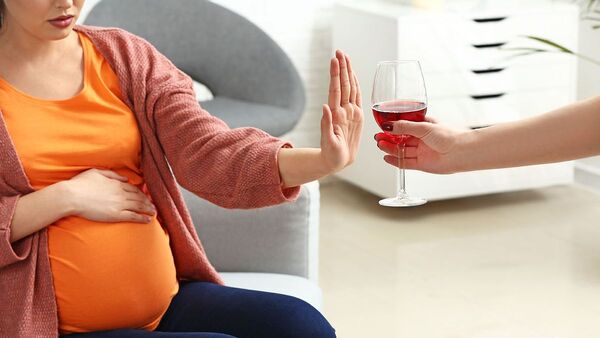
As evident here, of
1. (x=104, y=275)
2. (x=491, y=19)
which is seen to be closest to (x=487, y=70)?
(x=491, y=19)

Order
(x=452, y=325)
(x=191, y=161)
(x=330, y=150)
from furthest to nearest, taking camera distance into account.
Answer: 1. (x=452, y=325)
2. (x=191, y=161)
3. (x=330, y=150)

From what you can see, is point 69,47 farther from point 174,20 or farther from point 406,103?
point 174,20

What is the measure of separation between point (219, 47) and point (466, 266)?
4.49 feet

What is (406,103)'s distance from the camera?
6.35 ft

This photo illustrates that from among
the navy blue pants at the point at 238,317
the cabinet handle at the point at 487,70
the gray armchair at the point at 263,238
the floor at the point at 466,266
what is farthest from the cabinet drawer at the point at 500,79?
the navy blue pants at the point at 238,317

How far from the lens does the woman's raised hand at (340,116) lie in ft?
6.04

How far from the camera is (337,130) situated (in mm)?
1864

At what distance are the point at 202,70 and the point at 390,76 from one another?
2.58 m

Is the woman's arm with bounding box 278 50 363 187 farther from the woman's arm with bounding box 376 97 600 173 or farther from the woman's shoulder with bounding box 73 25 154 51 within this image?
the woman's shoulder with bounding box 73 25 154 51

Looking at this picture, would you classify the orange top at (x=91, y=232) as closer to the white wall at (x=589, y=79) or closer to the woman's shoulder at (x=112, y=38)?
the woman's shoulder at (x=112, y=38)

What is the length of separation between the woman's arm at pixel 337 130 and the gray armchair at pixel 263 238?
51cm

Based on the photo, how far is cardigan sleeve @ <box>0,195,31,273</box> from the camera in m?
1.90

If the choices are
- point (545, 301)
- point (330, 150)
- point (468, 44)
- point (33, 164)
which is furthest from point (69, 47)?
point (468, 44)

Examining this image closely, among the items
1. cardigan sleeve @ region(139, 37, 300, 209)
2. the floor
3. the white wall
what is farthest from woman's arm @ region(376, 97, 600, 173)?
the white wall
